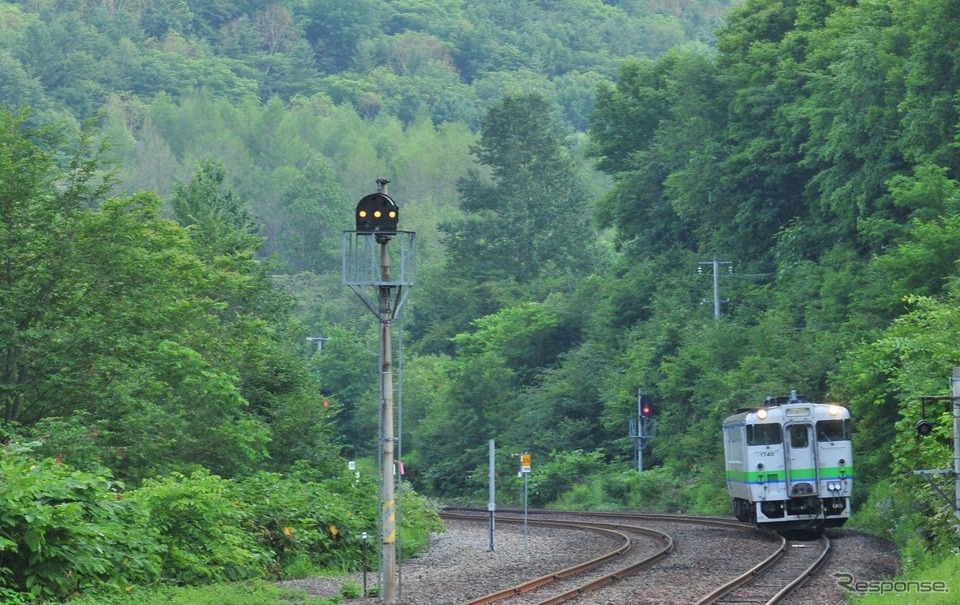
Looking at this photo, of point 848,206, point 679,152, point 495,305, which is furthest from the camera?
point 495,305

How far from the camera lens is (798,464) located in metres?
31.2

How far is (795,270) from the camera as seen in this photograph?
183 feet

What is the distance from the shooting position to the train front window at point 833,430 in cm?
3138

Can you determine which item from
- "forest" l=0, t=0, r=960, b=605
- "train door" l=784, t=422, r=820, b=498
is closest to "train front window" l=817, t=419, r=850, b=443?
"train door" l=784, t=422, r=820, b=498

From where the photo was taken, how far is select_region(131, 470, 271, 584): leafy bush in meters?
21.6

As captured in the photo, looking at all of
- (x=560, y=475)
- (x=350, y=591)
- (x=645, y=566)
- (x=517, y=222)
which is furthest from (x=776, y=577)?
(x=517, y=222)

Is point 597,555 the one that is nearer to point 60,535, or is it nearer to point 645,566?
point 645,566

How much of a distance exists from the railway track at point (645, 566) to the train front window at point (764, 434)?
204cm

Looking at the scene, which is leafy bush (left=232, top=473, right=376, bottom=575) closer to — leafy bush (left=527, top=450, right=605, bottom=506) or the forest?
the forest

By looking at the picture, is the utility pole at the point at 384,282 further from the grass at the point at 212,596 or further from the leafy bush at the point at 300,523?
the leafy bush at the point at 300,523

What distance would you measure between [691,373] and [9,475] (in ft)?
135

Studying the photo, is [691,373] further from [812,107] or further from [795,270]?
[812,107]

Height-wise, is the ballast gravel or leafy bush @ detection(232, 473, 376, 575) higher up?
leafy bush @ detection(232, 473, 376, 575)

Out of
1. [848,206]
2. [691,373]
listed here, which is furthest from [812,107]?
[691,373]
